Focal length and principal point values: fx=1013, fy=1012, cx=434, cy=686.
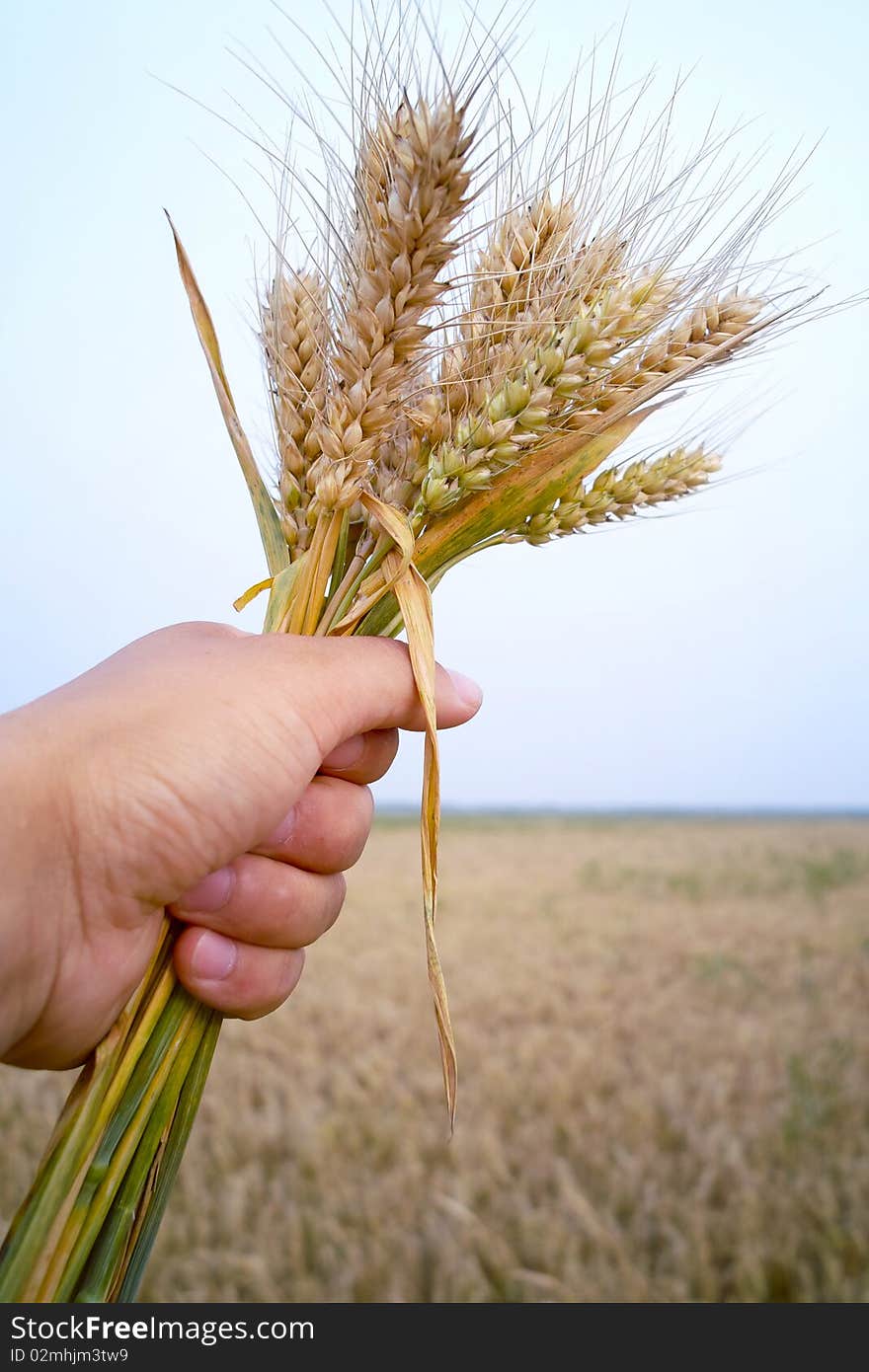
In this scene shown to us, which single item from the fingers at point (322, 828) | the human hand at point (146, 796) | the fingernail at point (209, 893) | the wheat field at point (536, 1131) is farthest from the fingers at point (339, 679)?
the wheat field at point (536, 1131)

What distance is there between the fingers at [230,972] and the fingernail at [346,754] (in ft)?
0.91

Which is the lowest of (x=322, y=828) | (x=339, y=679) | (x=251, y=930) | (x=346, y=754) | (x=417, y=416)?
(x=251, y=930)

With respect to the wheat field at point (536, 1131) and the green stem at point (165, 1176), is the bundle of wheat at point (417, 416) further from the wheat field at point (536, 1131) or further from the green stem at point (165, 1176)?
the wheat field at point (536, 1131)

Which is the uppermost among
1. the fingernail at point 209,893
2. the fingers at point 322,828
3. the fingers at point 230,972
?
the fingers at point 322,828

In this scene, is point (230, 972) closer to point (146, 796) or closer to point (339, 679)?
point (146, 796)

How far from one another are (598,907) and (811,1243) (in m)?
5.17

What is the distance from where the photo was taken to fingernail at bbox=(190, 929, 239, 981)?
49.7 inches

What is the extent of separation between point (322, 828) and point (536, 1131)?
3253 mm

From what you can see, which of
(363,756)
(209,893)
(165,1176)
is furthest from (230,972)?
(363,756)

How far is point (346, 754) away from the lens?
4.69ft

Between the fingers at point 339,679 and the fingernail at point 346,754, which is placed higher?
the fingers at point 339,679

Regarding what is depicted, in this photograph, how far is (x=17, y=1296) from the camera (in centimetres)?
106

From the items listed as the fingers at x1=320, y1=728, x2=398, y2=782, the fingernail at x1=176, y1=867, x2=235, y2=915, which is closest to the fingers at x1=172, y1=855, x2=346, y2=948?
the fingernail at x1=176, y1=867, x2=235, y2=915

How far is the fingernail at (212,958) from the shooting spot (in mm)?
1263
